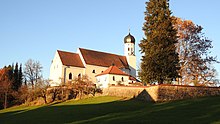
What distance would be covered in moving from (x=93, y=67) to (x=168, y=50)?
34.6 meters

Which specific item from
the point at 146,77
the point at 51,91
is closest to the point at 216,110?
the point at 146,77

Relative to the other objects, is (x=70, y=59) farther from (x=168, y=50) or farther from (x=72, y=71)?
(x=168, y=50)

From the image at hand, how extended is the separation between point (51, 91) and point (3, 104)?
14054mm

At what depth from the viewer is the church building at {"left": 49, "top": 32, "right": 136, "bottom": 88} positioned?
59.2m

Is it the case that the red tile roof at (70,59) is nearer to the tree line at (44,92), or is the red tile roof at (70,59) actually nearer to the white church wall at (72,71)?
the white church wall at (72,71)

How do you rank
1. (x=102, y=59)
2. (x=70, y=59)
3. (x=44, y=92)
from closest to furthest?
(x=44, y=92)
(x=70, y=59)
(x=102, y=59)

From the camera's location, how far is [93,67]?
65.9 metres

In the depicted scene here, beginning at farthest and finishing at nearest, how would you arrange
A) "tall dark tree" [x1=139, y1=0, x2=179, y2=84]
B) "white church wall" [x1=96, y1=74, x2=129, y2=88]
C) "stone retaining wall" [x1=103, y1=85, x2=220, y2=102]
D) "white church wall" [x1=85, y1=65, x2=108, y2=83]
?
"white church wall" [x1=85, y1=65, x2=108, y2=83]
"white church wall" [x1=96, y1=74, x2=129, y2=88]
"tall dark tree" [x1=139, y1=0, x2=179, y2=84]
"stone retaining wall" [x1=103, y1=85, x2=220, y2=102]

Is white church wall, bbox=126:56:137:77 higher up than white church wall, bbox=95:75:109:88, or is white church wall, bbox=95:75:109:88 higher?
white church wall, bbox=126:56:137:77

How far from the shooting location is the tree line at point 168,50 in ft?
108

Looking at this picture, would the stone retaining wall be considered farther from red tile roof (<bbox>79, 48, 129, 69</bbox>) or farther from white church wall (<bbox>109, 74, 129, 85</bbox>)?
red tile roof (<bbox>79, 48, 129, 69</bbox>)

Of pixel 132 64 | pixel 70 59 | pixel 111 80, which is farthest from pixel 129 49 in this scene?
pixel 111 80

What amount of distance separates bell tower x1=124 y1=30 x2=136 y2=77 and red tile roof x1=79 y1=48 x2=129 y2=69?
53.6 inches

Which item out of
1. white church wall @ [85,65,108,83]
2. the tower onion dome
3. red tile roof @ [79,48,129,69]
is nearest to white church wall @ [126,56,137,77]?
red tile roof @ [79,48,129,69]
